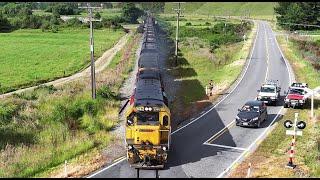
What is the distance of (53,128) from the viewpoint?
32062 mm

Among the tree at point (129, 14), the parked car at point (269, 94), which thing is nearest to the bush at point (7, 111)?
the parked car at point (269, 94)

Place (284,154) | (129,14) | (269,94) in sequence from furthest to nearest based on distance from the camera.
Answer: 1. (129,14)
2. (269,94)
3. (284,154)

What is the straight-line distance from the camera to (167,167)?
2483cm

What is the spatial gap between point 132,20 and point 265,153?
162191mm

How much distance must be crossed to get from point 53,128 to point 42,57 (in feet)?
162

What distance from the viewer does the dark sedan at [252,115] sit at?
1308 inches

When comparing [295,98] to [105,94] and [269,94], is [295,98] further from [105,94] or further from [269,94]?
[105,94]

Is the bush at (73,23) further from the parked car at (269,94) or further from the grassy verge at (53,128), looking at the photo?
the parked car at (269,94)

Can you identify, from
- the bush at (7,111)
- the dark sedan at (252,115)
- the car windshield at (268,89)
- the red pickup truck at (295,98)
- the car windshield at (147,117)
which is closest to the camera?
the car windshield at (147,117)

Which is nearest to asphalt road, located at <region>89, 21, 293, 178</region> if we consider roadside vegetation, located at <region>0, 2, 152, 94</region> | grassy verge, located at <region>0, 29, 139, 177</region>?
grassy verge, located at <region>0, 29, 139, 177</region>

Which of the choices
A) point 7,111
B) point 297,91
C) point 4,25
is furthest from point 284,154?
point 4,25

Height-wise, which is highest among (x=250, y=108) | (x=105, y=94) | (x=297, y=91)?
(x=297, y=91)

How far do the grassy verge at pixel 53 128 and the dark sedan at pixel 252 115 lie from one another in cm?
939

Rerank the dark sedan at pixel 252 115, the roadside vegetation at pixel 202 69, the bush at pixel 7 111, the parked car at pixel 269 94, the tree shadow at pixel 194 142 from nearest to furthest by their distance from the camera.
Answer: the tree shadow at pixel 194 142, the dark sedan at pixel 252 115, the bush at pixel 7 111, the parked car at pixel 269 94, the roadside vegetation at pixel 202 69
